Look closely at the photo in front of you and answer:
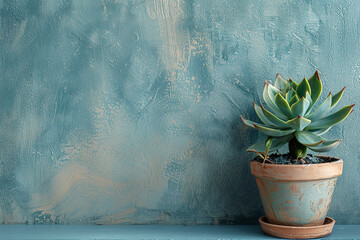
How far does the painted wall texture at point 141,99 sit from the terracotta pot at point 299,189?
8.5 inches

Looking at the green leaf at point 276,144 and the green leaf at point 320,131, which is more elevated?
the green leaf at point 320,131

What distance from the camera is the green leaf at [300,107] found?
1.04 metres

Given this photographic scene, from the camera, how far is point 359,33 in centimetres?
130

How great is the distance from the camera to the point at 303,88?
112 cm

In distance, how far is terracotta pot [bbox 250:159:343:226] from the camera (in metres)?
1.07

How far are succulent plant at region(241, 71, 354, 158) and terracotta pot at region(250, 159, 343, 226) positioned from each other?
64 mm

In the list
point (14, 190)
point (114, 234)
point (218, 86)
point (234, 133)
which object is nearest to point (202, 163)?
point (234, 133)

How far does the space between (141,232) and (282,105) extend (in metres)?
0.60

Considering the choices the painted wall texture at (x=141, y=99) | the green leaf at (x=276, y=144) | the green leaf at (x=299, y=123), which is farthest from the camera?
the painted wall texture at (x=141, y=99)

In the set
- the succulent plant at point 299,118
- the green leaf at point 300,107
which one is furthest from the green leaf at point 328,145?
the green leaf at point 300,107

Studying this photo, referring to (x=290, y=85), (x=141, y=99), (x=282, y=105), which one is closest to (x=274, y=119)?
(x=282, y=105)

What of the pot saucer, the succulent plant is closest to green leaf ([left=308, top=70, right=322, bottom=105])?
the succulent plant

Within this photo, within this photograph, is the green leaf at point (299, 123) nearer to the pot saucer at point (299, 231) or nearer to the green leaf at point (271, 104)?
the green leaf at point (271, 104)

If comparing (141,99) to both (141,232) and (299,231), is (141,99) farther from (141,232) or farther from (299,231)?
(299,231)
